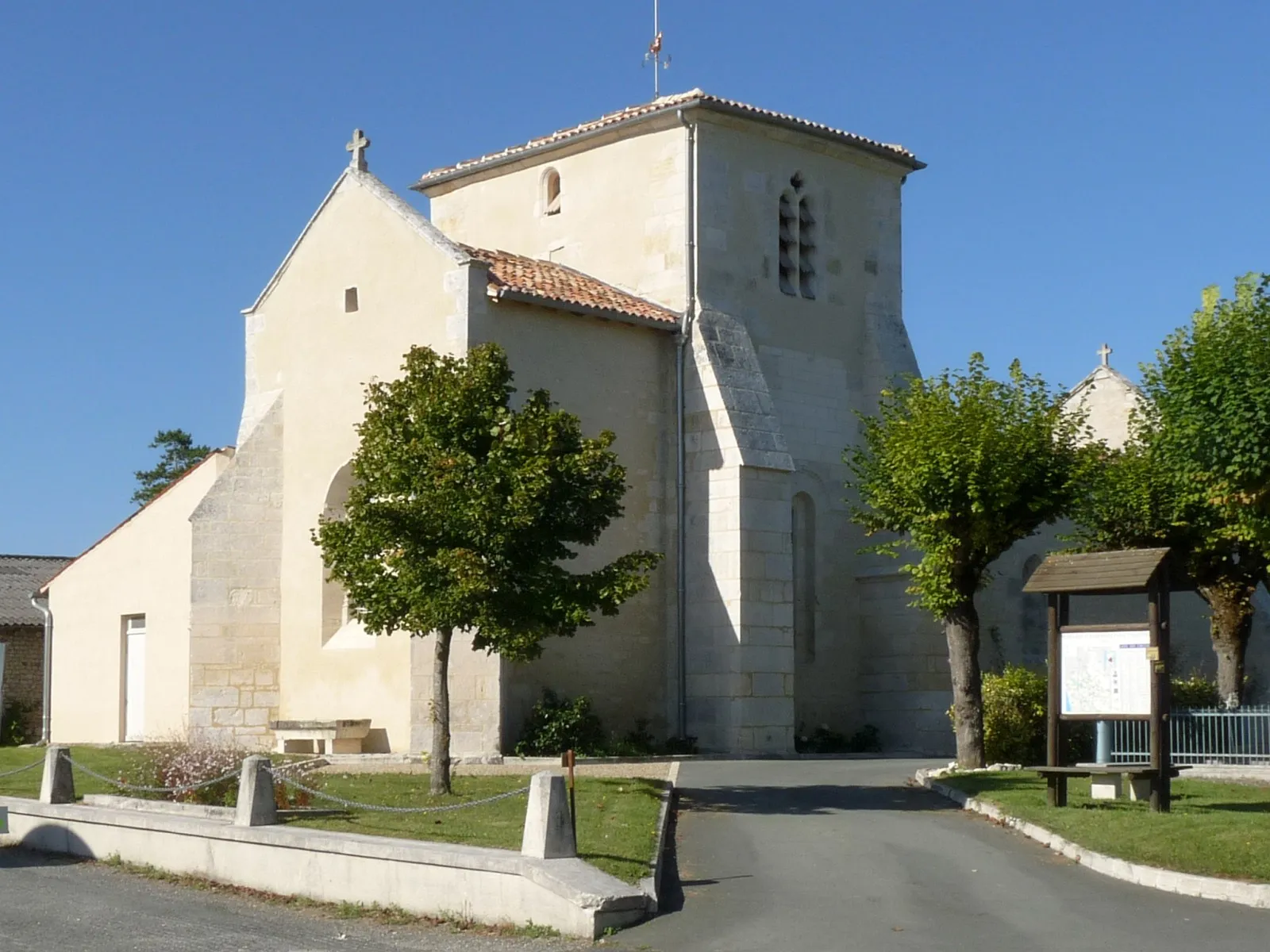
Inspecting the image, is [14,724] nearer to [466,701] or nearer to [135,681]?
[135,681]

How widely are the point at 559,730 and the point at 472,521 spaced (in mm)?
6883

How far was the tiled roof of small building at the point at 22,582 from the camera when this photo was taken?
116 feet

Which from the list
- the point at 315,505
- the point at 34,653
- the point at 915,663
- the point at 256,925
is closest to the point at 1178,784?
the point at 915,663

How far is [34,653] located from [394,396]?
20759mm

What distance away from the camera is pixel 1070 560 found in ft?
55.6

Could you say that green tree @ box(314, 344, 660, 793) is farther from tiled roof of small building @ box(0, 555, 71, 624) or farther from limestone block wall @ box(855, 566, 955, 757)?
tiled roof of small building @ box(0, 555, 71, 624)

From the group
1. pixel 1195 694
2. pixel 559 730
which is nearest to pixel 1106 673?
pixel 559 730

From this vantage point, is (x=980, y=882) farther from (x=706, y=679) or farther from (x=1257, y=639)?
(x=1257, y=639)

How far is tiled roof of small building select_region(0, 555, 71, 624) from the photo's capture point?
3538 cm

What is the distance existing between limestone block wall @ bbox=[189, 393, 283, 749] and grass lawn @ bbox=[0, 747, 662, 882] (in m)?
3.21

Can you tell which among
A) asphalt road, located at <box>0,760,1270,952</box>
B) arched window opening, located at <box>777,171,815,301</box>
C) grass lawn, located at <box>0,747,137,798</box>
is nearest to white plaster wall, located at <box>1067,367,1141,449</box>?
arched window opening, located at <box>777,171,815,301</box>

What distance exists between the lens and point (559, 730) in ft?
74.2

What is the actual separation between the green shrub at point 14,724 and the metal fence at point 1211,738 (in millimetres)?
22098

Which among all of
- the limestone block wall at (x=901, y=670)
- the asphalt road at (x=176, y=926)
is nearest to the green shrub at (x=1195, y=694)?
the limestone block wall at (x=901, y=670)
